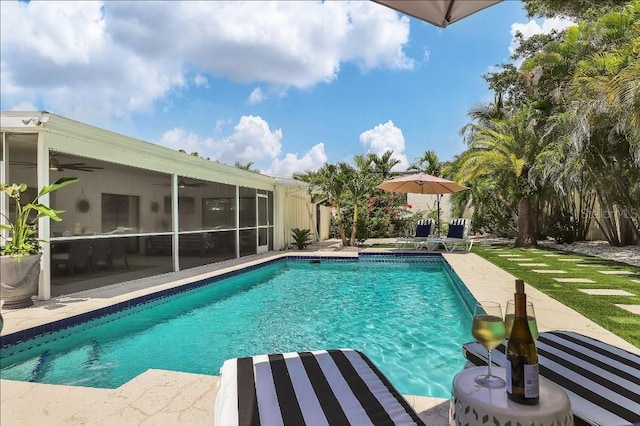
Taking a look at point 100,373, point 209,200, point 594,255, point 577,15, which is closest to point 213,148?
point 209,200

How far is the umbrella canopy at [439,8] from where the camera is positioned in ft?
8.13

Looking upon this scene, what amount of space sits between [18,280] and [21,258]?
327mm

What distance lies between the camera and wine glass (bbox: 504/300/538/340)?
136 cm

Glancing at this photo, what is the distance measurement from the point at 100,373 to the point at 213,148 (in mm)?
32236

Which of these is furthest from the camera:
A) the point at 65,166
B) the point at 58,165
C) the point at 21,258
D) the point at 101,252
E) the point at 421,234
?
the point at 421,234

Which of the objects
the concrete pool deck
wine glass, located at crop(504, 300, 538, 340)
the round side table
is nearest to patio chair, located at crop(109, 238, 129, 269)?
the concrete pool deck

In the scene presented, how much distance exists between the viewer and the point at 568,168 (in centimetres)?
1059

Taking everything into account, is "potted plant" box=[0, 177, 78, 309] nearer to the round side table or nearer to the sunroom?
the sunroom

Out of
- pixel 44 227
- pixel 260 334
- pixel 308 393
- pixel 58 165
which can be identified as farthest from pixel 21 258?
pixel 308 393

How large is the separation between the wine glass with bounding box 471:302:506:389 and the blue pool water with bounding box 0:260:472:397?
7.17 feet

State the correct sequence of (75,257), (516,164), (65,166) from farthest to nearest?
(516,164), (75,257), (65,166)

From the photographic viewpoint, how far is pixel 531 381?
1.32m

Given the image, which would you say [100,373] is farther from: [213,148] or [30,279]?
[213,148]

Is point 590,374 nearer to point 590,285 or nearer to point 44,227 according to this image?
point 590,285
